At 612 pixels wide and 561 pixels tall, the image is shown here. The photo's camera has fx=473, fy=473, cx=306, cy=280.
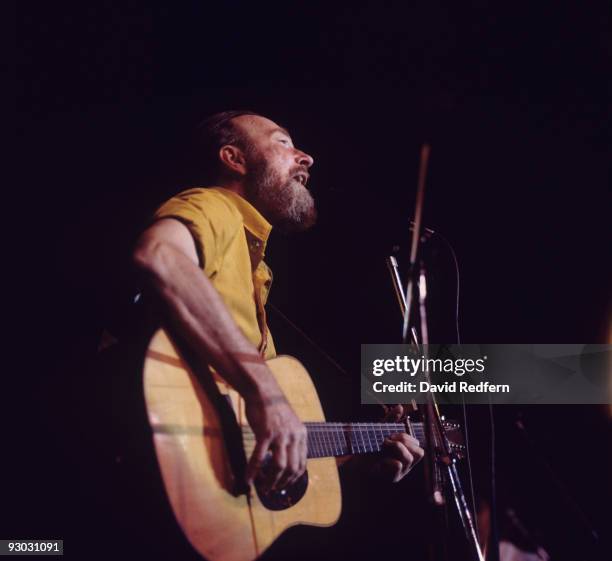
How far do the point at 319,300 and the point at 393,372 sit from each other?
774 millimetres

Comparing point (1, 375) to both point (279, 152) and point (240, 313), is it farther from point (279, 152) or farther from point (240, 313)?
point (279, 152)

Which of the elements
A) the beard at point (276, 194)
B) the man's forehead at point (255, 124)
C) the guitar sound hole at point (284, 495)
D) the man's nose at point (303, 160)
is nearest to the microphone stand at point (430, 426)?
the guitar sound hole at point (284, 495)

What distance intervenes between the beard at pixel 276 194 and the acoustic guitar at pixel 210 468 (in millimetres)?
1180

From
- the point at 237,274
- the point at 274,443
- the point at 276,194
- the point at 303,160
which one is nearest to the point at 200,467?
the point at 274,443

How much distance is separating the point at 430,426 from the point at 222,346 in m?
0.60

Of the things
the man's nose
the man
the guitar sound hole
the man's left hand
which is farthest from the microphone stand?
the man's nose

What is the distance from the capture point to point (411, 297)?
3.85ft

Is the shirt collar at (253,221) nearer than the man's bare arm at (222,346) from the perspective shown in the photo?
No

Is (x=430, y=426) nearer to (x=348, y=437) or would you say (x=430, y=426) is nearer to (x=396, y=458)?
(x=348, y=437)

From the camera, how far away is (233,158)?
2412 mm

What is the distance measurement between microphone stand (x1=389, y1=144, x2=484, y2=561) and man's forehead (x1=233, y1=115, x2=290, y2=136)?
110 cm

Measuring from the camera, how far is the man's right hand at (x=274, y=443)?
128cm

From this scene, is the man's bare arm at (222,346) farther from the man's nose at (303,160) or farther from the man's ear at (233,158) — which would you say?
the man's nose at (303,160)

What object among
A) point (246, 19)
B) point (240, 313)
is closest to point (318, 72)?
point (246, 19)
